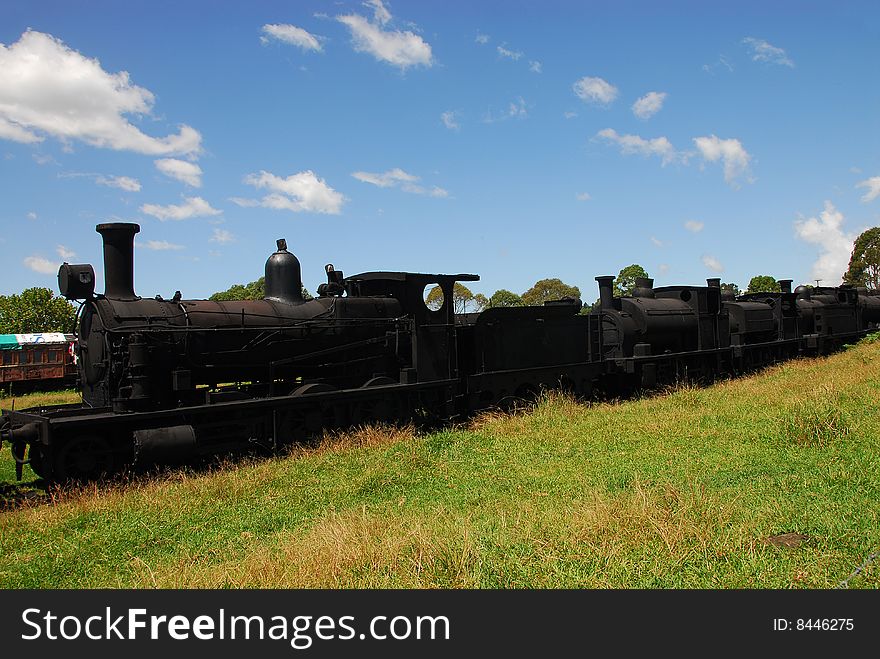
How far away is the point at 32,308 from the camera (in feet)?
173

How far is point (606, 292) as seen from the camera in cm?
1811

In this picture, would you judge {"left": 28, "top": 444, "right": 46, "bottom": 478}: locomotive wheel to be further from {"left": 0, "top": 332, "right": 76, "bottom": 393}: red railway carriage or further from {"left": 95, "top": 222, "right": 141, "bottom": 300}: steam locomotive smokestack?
Result: {"left": 0, "top": 332, "right": 76, "bottom": 393}: red railway carriage

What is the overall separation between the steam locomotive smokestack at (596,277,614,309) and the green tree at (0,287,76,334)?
149 ft

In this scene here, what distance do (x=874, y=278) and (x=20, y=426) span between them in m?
72.7

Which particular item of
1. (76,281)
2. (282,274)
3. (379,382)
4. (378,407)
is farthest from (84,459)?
(379,382)

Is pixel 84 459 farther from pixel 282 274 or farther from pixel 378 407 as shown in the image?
pixel 378 407

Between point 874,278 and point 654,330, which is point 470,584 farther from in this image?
point 874,278

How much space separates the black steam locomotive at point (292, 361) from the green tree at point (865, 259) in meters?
57.9

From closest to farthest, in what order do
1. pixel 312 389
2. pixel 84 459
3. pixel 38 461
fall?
pixel 84 459, pixel 38 461, pixel 312 389

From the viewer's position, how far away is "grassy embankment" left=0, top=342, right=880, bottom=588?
5.16 meters

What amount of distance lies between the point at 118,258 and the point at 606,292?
39.1 feet

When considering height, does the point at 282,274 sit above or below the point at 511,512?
above

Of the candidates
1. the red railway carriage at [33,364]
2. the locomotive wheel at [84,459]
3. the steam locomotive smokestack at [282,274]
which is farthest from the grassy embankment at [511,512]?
the red railway carriage at [33,364]

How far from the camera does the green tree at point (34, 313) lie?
170ft
